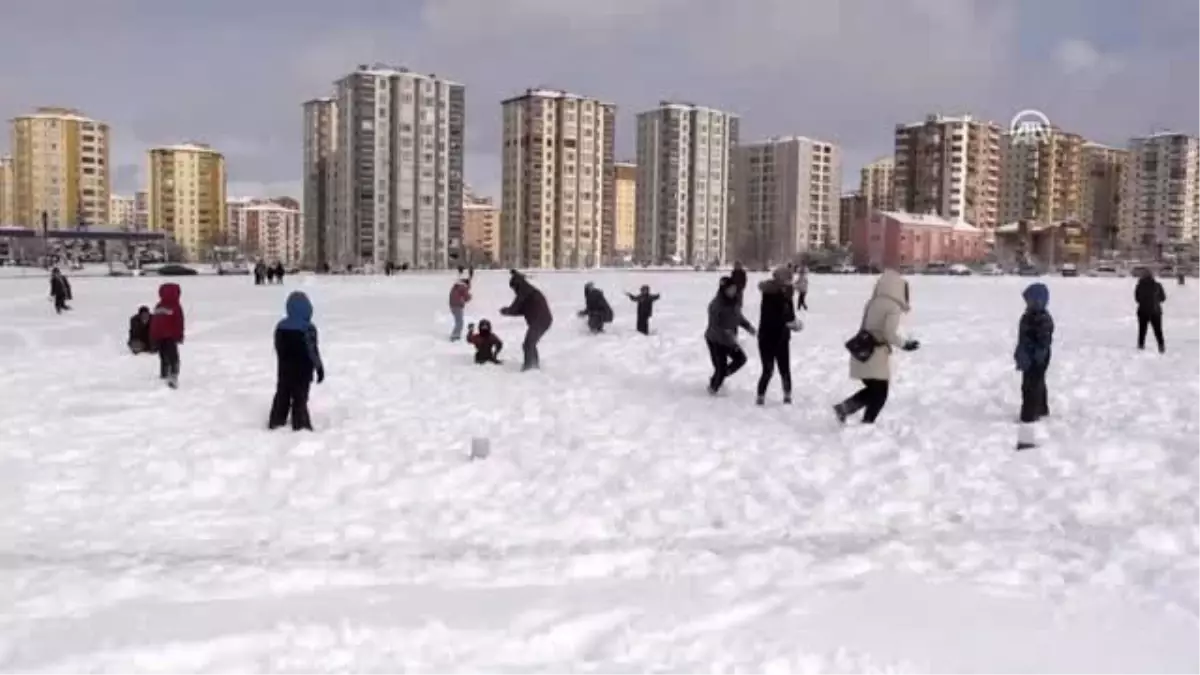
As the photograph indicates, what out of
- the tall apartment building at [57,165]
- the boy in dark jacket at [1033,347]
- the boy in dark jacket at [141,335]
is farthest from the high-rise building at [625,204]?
the boy in dark jacket at [1033,347]

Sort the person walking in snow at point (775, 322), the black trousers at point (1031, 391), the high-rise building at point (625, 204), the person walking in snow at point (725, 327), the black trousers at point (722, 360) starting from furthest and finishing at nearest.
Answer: the high-rise building at point (625, 204), the black trousers at point (722, 360), the person walking in snow at point (725, 327), the person walking in snow at point (775, 322), the black trousers at point (1031, 391)

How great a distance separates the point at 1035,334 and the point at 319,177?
10157 centimetres

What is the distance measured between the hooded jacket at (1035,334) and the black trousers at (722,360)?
3274 millimetres

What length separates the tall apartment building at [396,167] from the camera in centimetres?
9550

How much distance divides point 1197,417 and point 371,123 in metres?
90.8

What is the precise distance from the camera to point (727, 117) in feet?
398

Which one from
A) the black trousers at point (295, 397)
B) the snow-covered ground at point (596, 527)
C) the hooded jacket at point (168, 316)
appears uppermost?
the hooded jacket at point (168, 316)

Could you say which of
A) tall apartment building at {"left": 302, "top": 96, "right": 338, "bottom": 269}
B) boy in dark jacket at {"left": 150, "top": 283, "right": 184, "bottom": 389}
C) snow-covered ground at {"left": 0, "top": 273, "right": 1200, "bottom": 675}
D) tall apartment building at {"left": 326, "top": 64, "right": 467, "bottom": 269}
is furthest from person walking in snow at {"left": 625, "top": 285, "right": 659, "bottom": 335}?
tall apartment building at {"left": 302, "top": 96, "right": 338, "bottom": 269}

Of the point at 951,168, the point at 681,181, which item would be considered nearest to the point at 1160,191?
the point at 951,168

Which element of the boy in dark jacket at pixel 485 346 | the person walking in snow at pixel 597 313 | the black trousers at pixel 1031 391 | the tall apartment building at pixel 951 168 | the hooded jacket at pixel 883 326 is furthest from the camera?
the tall apartment building at pixel 951 168

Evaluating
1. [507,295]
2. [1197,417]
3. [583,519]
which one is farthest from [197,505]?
[507,295]

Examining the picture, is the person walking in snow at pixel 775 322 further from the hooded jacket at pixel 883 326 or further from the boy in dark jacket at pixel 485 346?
the boy in dark jacket at pixel 485 346

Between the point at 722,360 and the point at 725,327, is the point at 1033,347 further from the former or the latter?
the point at 722,360

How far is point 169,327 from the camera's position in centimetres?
1326
